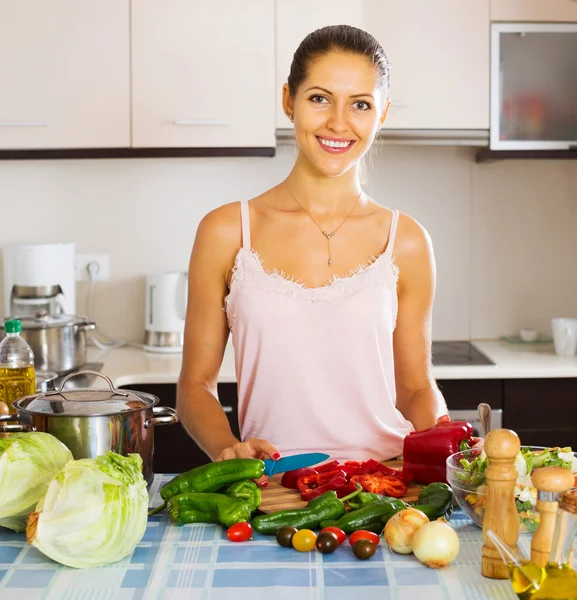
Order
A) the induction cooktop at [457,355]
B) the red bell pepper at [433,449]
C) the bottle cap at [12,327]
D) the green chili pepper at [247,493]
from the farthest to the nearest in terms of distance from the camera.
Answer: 1. the induction cooktop at [457,355]
2. the bottle cap at [12,327]
3. the red bell pepper at [433,449]
4. the green chili pepper at [247,493]

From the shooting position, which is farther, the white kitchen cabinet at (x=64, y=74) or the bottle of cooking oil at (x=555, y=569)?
the white kitchen cabinet at (x=64, y=74)

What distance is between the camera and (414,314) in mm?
1879

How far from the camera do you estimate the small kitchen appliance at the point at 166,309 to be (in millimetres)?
3055

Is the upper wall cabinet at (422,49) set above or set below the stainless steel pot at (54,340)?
above

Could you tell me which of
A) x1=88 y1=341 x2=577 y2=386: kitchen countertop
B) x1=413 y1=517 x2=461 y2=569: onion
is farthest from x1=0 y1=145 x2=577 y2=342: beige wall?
x1=413 y1=517 x2=461 y2=569: onion

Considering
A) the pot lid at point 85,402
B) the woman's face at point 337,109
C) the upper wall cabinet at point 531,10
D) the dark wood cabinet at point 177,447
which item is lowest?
the dark wood cabinet at point 177,447

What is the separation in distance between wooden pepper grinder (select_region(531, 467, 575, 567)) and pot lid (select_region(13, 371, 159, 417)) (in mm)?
597

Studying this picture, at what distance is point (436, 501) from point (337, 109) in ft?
2.51

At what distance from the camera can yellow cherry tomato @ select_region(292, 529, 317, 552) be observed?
3.84 feet

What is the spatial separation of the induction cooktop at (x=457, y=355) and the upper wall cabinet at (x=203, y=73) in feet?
2.93

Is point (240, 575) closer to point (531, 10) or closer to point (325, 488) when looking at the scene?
point (325, 488)

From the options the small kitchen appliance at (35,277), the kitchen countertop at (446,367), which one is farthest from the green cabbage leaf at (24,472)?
the small kitchen appliance at (35,277)

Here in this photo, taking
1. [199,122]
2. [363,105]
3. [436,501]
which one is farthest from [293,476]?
[199,122]

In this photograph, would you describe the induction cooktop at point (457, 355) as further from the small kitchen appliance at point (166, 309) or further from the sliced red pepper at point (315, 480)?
the sliced red pepper at point (315, 480)
